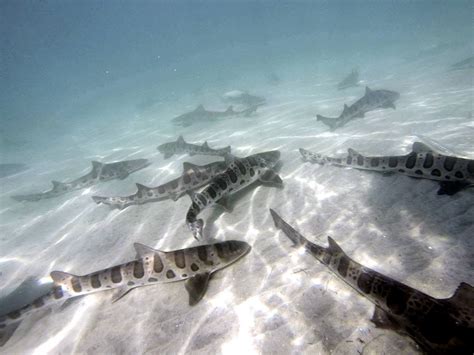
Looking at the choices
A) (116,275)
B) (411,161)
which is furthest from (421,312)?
(116,275)

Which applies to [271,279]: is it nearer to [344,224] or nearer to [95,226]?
[344,224]

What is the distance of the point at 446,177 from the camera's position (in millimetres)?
5477

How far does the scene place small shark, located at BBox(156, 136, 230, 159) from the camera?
11.5 m

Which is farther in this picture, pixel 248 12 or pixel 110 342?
pixel 248 12

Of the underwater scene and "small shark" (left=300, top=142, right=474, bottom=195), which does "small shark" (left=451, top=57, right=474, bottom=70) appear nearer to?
the underwater scene

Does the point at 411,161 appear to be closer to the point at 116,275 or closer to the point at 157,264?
the point at 157,264

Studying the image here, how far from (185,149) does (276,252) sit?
8.47 m

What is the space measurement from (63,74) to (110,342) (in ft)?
619

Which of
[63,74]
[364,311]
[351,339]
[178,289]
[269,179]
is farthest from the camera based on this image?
[63,74]

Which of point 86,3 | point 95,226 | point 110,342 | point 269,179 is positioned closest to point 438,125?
point 269,179

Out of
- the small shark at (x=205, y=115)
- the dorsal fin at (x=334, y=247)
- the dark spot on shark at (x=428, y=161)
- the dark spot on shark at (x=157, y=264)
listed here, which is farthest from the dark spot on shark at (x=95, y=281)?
the small shark at (x=205, y=115)

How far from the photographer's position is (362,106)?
42.4 ft

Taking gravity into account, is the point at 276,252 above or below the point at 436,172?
below

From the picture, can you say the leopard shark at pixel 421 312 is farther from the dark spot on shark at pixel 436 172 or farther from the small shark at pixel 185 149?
the small shark at pixel 185 149
